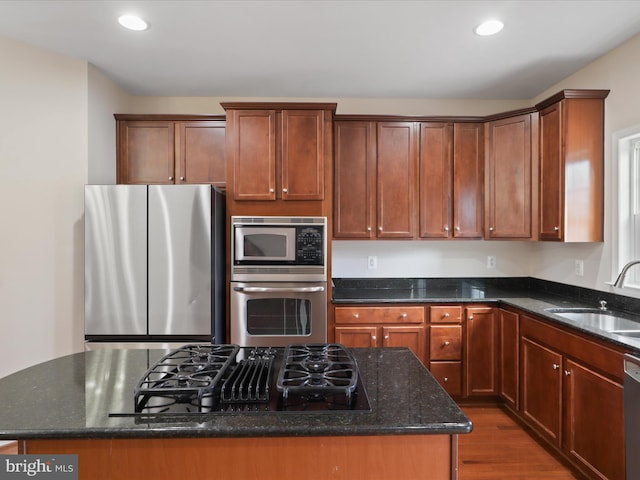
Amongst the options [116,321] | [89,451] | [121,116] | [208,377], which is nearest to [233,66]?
[121,116]

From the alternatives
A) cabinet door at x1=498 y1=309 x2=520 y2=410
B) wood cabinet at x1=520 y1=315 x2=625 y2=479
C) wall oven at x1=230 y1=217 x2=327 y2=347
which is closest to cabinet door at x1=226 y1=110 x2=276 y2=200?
wall oven at x1=230 y1=217 x2=327 y2=347

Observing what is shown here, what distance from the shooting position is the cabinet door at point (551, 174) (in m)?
2.73

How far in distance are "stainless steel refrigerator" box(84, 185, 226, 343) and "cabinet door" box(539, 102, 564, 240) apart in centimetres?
250

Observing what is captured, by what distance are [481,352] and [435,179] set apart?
1.49m

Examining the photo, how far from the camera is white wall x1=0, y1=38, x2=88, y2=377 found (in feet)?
8.55

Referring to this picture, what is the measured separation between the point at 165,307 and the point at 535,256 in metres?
3.23

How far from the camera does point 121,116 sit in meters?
3.17

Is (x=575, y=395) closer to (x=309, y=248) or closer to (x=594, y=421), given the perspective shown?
(x=594, y=421)

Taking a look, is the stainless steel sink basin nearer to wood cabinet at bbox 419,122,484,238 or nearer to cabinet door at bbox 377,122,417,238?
wood cabinet at bbox 419,122,484,238

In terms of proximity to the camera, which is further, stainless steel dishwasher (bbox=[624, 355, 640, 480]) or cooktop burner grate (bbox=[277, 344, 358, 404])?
stainless steel dishwasher (bbox=[624, 355, 640, 480])

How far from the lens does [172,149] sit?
321cm

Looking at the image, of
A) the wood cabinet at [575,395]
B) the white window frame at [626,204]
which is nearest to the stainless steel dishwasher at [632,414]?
the wood cabinet at [575,395]

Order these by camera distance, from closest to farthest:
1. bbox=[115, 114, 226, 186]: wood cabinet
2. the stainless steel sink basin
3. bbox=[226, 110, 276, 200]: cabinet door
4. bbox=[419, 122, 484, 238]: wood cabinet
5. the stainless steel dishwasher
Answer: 1. the stainless steel dishwasher
2. the stainless steel sink basin
3. bbox=[226, 110, 276, 200]: cabinet door
4. bbox=[115, 114, 226, 186]: wood cabinet
5. bbox=[419, 122, 484, 238]: wood cabinet

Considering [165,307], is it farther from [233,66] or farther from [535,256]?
[535,256]
